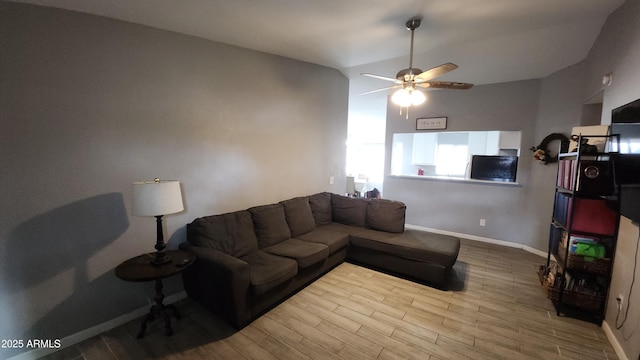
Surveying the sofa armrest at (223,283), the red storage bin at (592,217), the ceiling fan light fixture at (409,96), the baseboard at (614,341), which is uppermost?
the ceiling fan light fixture at (409,96)

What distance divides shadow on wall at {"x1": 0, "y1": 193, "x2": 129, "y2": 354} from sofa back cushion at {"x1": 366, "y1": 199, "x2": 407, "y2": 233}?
2.93 meters

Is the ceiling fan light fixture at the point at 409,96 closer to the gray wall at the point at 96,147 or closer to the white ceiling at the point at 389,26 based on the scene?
the white ceiling at the point at 389,26

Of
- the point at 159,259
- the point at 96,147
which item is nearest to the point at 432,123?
the point at 159,259

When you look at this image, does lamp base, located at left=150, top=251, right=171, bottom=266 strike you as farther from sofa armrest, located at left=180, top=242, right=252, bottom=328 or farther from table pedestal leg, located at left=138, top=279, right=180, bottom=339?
sofa armrest, located at left=180, top=242, right=252, bottom=328

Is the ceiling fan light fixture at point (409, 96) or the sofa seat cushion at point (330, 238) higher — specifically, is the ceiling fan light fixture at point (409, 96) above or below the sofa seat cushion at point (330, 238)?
above

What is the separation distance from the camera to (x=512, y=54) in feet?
10.7

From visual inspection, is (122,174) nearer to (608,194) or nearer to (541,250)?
(608,194)

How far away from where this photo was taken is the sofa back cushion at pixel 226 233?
96.0 inches

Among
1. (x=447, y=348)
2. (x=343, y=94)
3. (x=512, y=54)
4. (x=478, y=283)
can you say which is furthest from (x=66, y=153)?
(x=512, y=54)

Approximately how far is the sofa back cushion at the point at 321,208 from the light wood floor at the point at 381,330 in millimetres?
1079

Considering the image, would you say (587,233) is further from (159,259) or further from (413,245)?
(159,259)

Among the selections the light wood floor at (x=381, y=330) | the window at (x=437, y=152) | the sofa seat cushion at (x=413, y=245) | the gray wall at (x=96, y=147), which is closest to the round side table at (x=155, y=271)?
the light wood floor at (x=381, y=330)

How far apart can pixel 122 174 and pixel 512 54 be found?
4.68 m

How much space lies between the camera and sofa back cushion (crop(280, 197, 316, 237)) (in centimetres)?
330
